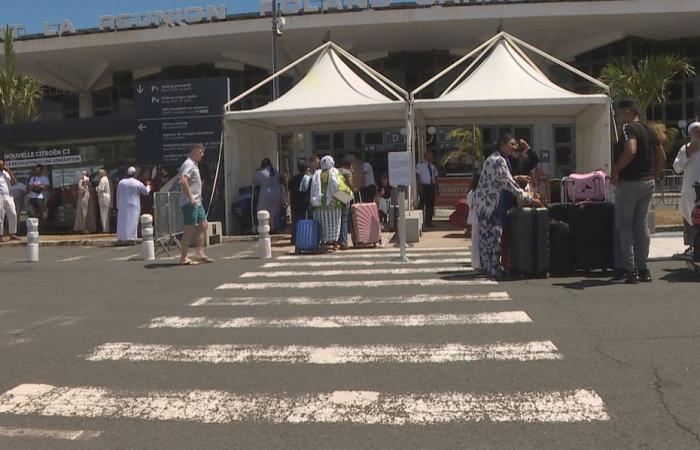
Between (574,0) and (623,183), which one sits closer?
(623,183)

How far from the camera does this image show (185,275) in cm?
1045

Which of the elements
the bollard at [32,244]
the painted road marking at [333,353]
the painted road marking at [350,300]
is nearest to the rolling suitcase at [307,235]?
the painted road marking at [350,300]

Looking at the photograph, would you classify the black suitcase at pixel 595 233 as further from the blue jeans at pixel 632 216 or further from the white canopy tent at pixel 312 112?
the white canopy tent at pixel 312 112

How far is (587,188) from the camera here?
31.1 feet

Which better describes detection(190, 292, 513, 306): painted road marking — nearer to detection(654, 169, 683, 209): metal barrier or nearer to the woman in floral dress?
the woman in floral dress

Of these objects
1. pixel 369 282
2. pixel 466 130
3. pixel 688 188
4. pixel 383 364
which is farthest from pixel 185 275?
pixel 466 130

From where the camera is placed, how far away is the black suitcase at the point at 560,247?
28.9 ft

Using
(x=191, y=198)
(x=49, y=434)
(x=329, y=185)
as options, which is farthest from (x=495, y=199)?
(x=49, y=434)

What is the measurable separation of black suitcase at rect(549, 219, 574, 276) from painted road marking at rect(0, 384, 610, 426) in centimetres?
449

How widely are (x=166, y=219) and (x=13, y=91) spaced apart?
56.0 feet

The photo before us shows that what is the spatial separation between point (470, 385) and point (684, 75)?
3032 cm

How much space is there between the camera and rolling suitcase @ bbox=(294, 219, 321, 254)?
1273 cm

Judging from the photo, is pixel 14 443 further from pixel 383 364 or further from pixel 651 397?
pixel 651 397

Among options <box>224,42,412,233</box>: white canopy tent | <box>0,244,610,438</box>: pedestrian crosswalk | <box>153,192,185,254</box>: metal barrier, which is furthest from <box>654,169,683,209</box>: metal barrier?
<box>153,192,185,254</box>: metal barrier
